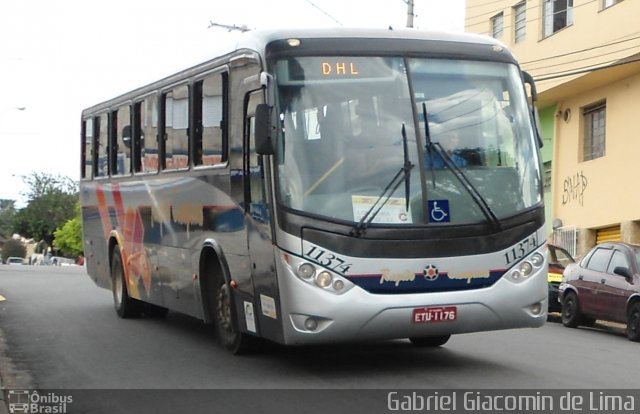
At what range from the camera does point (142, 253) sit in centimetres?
1433

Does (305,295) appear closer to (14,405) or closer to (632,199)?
(14,405)

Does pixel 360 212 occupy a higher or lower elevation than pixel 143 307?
higher

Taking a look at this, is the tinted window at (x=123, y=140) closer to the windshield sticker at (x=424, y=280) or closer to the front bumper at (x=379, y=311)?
the front bumper at (x=379, y=311)

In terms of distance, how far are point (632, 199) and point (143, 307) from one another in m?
13.8

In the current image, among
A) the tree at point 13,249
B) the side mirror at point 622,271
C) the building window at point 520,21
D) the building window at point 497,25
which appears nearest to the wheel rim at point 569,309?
the side mirror at point 622,271

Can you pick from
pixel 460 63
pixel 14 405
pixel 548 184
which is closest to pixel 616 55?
pixel 548 184

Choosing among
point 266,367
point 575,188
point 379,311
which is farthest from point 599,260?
point 575,188

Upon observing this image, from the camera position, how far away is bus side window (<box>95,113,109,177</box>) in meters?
16.2

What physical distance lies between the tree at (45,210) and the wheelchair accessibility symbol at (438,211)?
11063 cm

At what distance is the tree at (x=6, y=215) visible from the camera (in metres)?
138

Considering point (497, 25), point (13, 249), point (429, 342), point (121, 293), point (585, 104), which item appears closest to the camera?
point (429, 342)

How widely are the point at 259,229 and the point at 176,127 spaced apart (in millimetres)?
3142

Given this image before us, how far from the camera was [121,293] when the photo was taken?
15898 mm

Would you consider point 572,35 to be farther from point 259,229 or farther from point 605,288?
point 259,229
